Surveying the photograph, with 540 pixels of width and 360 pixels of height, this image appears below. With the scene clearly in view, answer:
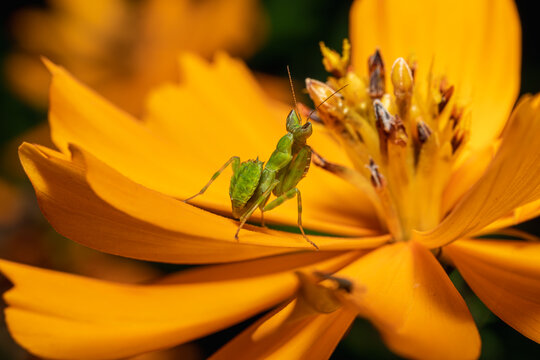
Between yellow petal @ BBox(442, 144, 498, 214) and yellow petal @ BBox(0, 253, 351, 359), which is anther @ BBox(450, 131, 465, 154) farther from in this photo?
yellow petal @ BBox(0, 253, 351, 359)

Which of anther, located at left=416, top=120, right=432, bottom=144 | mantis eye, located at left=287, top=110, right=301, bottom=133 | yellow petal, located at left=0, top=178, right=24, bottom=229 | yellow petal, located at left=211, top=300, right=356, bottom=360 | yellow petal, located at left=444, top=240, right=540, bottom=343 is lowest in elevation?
yellow petal, located at left=444, top=240, right=540, bottom=343

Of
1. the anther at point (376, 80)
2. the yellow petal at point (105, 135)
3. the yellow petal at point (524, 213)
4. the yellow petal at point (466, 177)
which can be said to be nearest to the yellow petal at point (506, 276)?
the yellow petal at point (524, 213)

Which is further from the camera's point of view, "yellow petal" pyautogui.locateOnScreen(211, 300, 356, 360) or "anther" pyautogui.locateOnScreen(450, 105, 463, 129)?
"anther" pyautogui.locateOnScreen(450, 105, 463, 129)

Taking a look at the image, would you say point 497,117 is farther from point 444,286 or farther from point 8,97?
point 8,97

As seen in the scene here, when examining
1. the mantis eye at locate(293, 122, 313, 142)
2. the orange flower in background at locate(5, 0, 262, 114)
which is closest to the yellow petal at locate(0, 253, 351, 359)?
the mantis eye at locate(293, 122, 313, 142)

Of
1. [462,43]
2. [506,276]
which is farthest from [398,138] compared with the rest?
[462,43]

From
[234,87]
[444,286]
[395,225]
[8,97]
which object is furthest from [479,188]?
[8,97]
